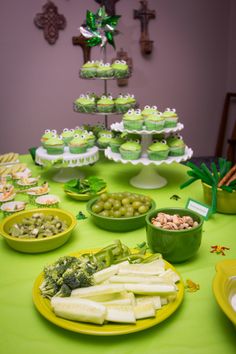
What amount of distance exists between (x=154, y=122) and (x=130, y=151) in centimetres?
15

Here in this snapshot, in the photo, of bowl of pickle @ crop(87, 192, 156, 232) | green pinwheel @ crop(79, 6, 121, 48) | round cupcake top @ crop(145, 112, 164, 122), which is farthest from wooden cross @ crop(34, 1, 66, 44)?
bowl of pickle @ crop(87, 192, 156, 232)

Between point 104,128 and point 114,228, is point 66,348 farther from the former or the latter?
point 104,128

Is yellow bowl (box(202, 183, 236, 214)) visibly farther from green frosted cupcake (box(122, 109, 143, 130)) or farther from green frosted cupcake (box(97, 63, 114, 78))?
green frosted cupcake (box(97, 63, 114, 78))

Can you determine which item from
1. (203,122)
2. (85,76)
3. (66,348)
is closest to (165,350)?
(66,348)

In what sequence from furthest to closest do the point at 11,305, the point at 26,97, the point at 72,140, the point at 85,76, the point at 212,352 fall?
the point at 26,97, the point at 85,76, the point at 72,140, the point at 11,305, the point at 212,352

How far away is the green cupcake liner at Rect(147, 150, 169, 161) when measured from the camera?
1.58 m

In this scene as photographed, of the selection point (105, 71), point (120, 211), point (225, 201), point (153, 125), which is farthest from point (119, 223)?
point (105, 71)

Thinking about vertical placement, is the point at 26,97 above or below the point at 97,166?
above

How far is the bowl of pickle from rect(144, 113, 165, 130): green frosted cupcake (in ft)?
1.27

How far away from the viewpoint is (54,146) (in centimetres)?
169

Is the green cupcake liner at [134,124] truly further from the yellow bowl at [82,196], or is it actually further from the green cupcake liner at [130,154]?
the yellow bowl at [82,196]

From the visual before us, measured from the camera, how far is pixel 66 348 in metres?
0.76

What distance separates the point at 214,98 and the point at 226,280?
11.4ft

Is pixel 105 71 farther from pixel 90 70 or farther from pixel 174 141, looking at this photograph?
pixel 174 141
